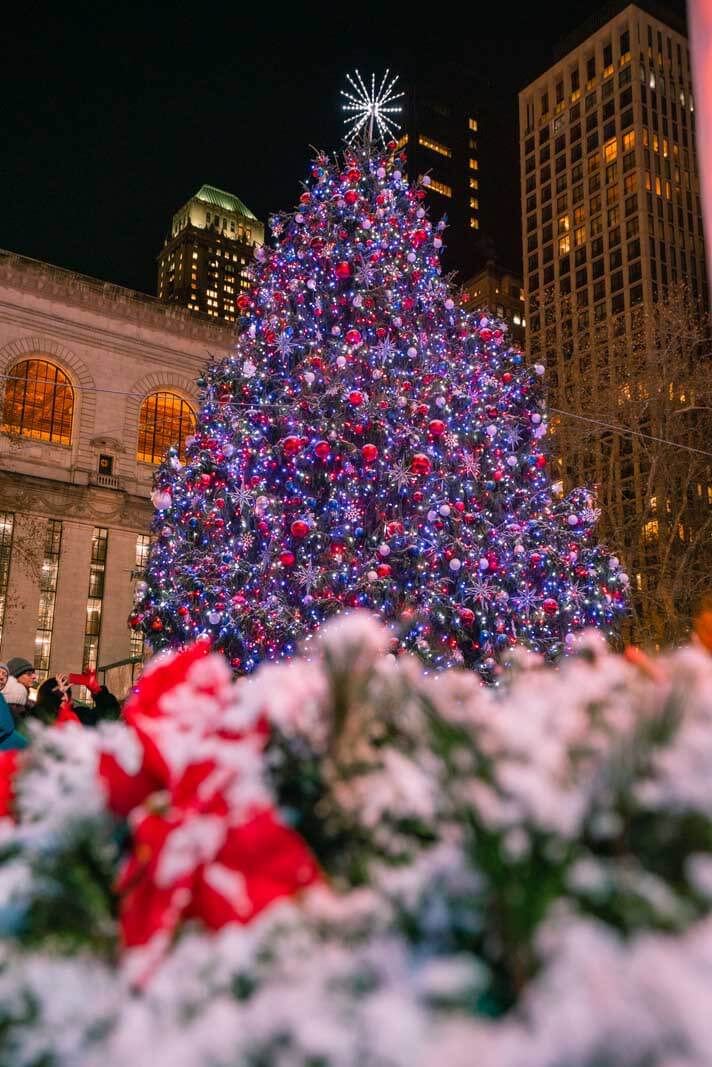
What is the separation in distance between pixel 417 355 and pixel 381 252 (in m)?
1.82

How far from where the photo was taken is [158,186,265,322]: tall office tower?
145m

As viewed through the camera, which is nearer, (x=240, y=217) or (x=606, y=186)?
(x=606, y=186)

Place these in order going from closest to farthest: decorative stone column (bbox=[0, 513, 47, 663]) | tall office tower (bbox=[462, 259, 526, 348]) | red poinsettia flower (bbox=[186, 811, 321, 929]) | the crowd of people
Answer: red poinsettia flower (bbox=[186, 811, 321, 929])
the crowd of people
decorative stone column (bbox=[0, 513, 47, 663])
tall office tower (bbox=[462, 259, 526, 348])

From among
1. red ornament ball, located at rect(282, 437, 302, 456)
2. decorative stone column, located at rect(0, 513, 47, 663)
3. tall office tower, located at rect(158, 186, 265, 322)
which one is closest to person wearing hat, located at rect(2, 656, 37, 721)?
red ornament ball, located at rect(282, 437, 302, 456)

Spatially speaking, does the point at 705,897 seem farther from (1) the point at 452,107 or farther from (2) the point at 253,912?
(1) the point at 452,107

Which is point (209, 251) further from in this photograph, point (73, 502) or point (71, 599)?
point (71, 599)

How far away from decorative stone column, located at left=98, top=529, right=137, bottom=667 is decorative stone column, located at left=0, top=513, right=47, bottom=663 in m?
2.90

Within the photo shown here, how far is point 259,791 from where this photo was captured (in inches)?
32.4

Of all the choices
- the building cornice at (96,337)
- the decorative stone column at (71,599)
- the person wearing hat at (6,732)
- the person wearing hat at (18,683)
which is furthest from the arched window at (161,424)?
the person wearing hat at (6,732)

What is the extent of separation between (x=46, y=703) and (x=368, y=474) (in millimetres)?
8634

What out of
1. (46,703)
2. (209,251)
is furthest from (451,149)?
(46,703)

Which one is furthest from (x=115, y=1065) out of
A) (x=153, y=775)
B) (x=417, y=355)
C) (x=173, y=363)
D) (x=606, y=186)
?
(x=606, y=186)

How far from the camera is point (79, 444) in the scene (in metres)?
34.8

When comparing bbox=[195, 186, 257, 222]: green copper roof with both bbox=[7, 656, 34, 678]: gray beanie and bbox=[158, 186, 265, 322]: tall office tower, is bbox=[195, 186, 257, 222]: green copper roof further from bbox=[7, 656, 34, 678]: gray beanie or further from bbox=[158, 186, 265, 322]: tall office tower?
bbox=[7, 656, 34, 678]: gray beanie
